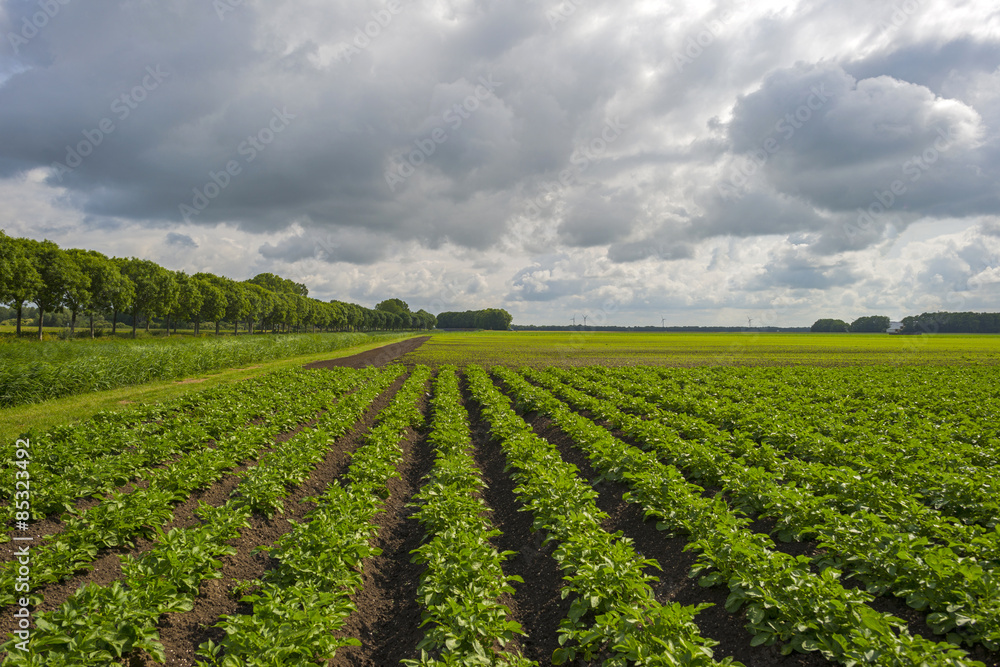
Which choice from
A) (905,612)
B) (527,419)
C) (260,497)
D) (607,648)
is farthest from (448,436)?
(905,612)

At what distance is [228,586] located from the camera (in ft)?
21.0

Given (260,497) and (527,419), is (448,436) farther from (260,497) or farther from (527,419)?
(527,419)

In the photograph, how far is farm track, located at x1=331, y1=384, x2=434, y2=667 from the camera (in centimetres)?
539

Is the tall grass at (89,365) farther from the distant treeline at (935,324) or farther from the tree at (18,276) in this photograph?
the distant treeline at (935,324)

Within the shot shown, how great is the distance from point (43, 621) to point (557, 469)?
23.8ft

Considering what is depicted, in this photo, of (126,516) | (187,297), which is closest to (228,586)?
(126,516)

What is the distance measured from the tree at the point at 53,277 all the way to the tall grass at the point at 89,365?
92.5 ft

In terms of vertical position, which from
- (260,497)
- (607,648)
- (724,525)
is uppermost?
(724,525)

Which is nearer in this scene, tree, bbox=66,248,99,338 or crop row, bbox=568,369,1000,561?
crop row, bbox=568,369,1000,561

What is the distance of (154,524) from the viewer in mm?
7000

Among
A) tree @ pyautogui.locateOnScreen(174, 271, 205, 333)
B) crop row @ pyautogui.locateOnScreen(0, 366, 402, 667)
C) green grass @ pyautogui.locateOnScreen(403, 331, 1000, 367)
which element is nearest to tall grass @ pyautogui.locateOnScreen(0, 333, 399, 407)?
crop row @ pyautogui.locateOnScreen(0, 366, 402, 667)

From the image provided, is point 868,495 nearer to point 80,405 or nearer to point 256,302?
point 80,405

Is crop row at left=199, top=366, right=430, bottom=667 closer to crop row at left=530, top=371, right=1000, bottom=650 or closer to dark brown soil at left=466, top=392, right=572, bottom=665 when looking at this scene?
dark brown soil at left=466, top=392, right=572, bottom=665

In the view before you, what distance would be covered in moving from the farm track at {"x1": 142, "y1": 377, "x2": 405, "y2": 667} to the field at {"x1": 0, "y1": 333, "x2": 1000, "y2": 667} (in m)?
0.03
